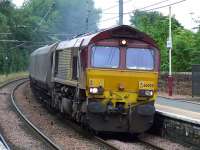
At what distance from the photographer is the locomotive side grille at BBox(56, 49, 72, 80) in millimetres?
18609

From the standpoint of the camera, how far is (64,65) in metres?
19.8

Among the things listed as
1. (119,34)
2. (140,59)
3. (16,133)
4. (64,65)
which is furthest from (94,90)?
(64,65)

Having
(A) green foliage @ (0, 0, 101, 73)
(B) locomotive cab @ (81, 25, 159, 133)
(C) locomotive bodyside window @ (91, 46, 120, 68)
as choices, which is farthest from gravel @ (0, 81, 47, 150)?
(A) green foliage @ (0, 0, 101, 73)

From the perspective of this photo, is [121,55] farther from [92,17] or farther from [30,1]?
[92,17]

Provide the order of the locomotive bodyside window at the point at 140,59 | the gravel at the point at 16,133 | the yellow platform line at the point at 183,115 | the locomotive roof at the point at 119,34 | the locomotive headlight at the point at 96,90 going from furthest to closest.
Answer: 1. the locomotive bodyside window at the point at 140,59
2. the locomotive roof at the point at 119,34
3. the locomotive headlight at the point at 96,90
4. the yellow platform line at the point at 183,115
5. the gravel at the point at 16,133

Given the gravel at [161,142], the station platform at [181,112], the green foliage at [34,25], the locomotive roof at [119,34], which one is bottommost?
the gravel at [161,142]

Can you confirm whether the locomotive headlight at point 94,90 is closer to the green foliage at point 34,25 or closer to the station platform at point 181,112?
the station platform at point 181,112

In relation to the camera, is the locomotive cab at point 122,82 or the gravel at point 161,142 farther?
the locomotive cab at point 122,82

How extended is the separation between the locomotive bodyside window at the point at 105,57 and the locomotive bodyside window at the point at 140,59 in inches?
13.6

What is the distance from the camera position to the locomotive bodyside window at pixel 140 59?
1664 cm

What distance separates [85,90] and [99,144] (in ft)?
5.60

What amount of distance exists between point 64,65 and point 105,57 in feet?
11.9

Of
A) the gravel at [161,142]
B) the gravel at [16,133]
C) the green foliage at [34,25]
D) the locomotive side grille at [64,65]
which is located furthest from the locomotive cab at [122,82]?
the green foliage at [34,25]

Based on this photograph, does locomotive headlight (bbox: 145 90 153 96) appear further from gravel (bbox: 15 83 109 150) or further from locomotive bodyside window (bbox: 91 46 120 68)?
gravel (bbox: 15 83 109 150)
